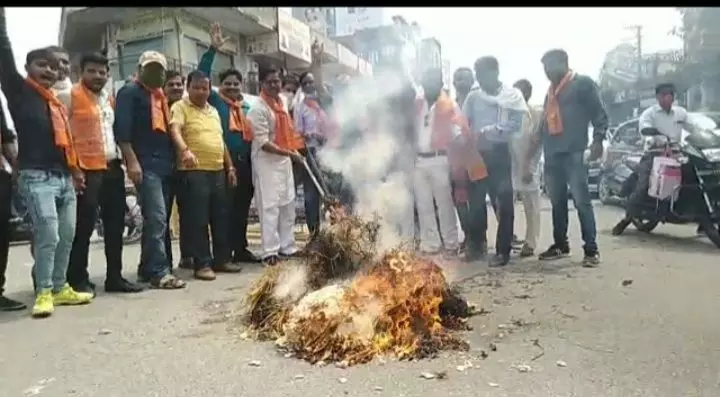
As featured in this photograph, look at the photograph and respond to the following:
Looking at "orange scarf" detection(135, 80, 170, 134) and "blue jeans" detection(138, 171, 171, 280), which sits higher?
"orange scarf" detection(135, 80, 170, 134)

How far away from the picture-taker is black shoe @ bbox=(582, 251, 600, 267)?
629cm

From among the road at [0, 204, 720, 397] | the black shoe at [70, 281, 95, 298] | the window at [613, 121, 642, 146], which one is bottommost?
the road at [0, 204, 720, 397]

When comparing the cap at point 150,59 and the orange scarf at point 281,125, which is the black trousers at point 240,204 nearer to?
the orange scarf at point 281,125

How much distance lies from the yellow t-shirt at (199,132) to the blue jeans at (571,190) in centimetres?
318

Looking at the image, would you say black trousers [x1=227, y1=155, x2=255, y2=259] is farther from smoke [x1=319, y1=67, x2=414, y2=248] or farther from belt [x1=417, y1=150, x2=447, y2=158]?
belt [x1=417, y1=150, x2=447, y2=158]

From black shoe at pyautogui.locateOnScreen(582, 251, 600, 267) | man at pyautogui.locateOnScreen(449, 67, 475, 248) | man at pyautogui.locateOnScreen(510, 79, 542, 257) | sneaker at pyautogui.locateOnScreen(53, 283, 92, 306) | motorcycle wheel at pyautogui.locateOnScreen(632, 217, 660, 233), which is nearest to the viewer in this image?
sneaker at pyautogui.locateOnScreen(53, 283, 92, 306)

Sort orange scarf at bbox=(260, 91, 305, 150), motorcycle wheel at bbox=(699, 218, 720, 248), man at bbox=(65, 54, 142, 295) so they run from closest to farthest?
man at bbox=(65, 54, 142, 295) → orange scarf at bbox=(260, 91, 305, 150) → motorcycle wheel at bbox=(699, 218, 720, 248)

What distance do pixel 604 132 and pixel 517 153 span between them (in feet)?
3.49

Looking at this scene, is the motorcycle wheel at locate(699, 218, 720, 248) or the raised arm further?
the motorcycle wheel at locate(699, 218, 720, 248)

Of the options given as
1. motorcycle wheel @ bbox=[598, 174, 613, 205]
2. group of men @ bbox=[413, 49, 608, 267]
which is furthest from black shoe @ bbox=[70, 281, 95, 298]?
motorcycle wheel @ bbox=[598, 174, 613, 205]

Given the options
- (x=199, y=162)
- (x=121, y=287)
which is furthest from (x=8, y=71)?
(x=121, y=287)

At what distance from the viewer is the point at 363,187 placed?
7.24m

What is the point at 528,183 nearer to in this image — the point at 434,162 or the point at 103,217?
the point at 434,162

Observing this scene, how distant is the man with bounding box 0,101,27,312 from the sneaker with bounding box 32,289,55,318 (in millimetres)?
390
